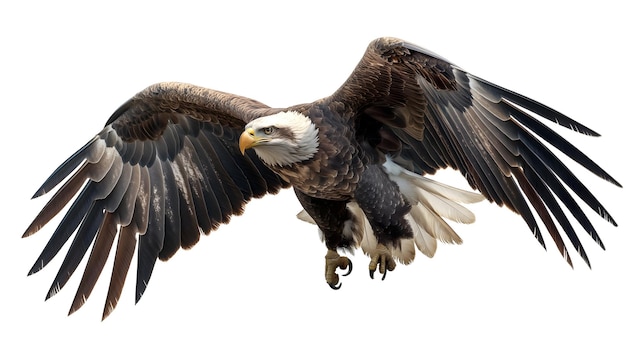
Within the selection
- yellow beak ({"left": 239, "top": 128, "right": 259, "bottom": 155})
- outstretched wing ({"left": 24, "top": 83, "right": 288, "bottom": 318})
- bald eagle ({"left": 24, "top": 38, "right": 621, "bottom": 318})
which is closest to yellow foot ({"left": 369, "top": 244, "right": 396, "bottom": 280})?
bald eagle ({"left": 24, "top": 38, "right": 621, "bottom": 318})

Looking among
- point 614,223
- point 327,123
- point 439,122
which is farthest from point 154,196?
point 614,223

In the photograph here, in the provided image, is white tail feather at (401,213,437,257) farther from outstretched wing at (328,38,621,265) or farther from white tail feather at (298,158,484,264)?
outstretched wing at (328,38,621,265)

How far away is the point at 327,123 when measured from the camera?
21.1ft

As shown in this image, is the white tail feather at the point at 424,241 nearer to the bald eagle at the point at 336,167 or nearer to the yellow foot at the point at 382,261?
the bald eagle at the point at 336,167

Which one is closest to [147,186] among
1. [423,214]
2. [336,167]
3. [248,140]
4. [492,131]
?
[248,140]

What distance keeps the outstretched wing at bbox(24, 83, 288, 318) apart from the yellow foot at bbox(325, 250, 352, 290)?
593 millimetres

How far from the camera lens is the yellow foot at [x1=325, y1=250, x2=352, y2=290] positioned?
7.25 meters

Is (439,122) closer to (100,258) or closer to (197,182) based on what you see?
(197,182)

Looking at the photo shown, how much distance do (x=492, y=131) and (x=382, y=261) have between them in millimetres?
1312

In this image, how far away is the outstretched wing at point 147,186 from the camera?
23.6ft

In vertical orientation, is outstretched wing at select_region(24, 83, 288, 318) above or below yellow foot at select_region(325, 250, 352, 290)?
above

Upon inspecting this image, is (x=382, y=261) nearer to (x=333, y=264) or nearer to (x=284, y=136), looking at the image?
(x=333, y=264)

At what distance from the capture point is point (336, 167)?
21.2ft

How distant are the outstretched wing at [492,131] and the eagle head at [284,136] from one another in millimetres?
348
